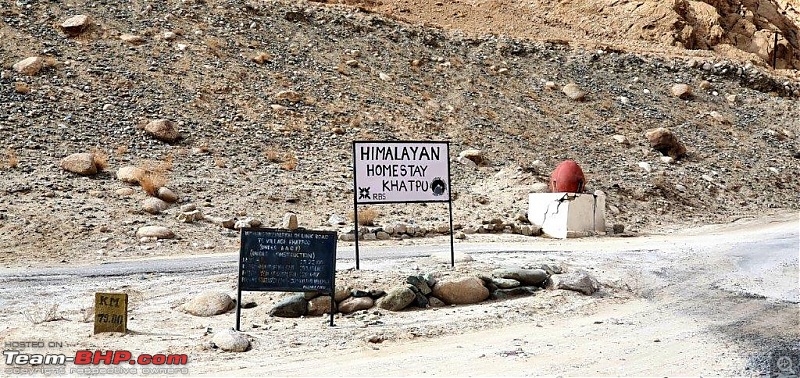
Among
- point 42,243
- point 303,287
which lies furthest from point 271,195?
point 303,287

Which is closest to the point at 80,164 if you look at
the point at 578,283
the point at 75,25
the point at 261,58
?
the point at 75,25

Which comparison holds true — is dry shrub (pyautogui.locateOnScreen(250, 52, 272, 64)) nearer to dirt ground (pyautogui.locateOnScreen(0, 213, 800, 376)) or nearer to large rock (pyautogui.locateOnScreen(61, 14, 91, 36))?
→ large rock (pyautogui.locateOnScreen(61, 14, 91, 36))

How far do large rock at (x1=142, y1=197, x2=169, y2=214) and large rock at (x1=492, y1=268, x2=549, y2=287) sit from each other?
10774 mm

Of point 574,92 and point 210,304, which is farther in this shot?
point 574,92

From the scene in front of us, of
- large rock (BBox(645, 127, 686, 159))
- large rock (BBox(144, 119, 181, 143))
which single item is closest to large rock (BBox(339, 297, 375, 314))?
large rock (BBox(144, 119, 181, 143))

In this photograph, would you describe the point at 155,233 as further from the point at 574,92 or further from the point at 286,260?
the point at 574,92

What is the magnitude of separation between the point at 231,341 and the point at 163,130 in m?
16.6

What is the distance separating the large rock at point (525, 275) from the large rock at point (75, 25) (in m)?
22.4

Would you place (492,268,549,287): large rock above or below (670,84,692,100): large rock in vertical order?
below

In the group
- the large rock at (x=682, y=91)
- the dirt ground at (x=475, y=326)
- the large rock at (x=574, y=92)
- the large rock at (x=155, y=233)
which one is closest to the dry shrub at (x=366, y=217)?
the large rock at (x=155, y=233)

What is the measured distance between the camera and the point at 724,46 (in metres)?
41.1

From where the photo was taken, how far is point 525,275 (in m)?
10.7

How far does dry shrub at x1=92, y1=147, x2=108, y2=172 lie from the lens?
21188mm

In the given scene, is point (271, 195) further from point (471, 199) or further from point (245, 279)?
point (245, 279)
